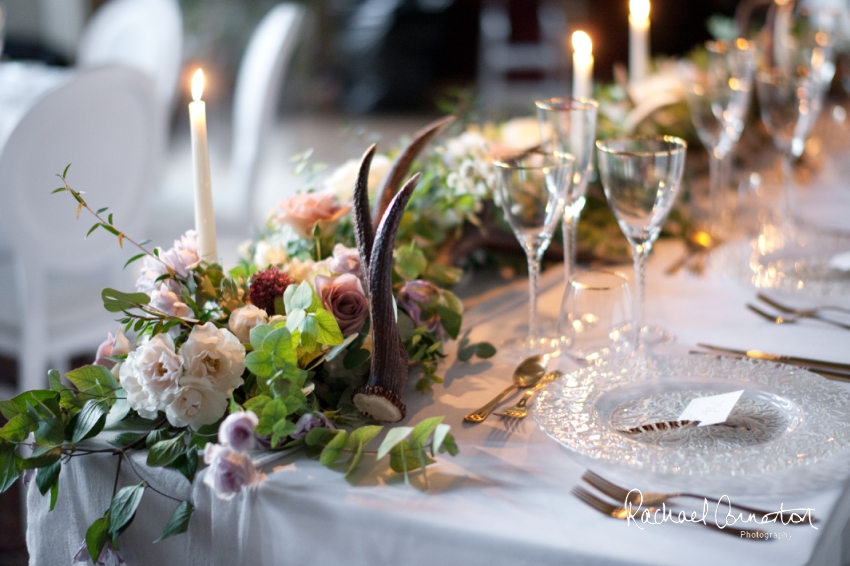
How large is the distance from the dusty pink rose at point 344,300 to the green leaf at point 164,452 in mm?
209

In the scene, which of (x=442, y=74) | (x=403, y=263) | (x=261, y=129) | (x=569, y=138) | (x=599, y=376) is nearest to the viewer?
(x=599, y=376)

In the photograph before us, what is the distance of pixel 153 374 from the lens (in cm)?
78

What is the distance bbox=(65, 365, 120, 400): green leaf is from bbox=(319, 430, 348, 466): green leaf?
25 cm

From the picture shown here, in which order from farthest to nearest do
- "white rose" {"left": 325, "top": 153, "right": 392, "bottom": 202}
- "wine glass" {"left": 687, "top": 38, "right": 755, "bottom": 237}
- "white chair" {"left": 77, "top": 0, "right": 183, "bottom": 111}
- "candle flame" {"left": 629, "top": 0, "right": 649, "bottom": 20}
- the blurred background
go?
the blurred background → "white chair" {"left": 77, "top": 0, "right": 183, "bottom": 111} → "candle flame" {"left": 629, "top": 0, "right": 649, "bottom": 20} → "wine glass" {"left": 687, "top": 38, "right": 755, "bottom": 237} → "white rose" {"left": 325, "top": 153, "right": 392, "bottom": 202}

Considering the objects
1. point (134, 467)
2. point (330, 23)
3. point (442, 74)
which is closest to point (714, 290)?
point (134, 467)

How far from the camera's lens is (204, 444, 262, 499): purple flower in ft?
2.29

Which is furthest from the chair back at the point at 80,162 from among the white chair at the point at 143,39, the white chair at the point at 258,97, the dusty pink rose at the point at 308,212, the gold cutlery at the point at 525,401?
the gold cutlery at the point at 525,401

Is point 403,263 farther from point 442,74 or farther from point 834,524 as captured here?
point 442,74

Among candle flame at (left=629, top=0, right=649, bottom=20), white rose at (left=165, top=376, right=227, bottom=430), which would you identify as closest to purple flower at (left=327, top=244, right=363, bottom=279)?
white rose at (left=165, top=376, right=227, bottom=430)

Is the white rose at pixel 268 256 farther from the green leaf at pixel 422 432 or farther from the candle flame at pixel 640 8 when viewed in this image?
the candle flame at pixel 640 8

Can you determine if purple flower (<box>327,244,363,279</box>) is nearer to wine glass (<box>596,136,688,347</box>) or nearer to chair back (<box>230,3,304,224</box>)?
wine glass (<box>596,136,688,347</box>)

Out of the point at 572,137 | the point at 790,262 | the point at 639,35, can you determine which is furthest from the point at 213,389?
the point at 639,35

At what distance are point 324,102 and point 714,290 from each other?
6305mm

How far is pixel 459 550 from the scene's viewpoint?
2.30 ft
